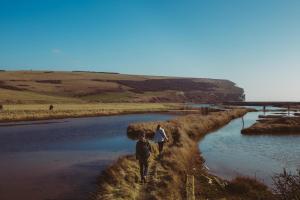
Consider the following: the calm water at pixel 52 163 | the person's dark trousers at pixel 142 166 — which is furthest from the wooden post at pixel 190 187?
the calm water at pixel 52 163

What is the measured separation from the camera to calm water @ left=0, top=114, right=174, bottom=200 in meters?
16.9

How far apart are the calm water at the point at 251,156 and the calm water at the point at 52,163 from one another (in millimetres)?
6328

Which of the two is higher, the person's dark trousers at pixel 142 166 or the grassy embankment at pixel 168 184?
the person's dark trousers at pixel 142 166

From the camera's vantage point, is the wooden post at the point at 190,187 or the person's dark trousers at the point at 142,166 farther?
the person's dark trousers at the point at 142,166

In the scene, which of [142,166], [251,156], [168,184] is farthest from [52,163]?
[251,156]

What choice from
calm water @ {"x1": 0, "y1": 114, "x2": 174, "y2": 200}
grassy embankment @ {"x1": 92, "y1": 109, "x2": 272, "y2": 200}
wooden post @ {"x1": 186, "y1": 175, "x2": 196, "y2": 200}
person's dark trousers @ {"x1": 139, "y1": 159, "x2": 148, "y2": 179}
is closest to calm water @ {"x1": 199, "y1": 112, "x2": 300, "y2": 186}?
grassy embankment @ {"x1": 92, "y1": 109, "x2": 272, "y2": 200}

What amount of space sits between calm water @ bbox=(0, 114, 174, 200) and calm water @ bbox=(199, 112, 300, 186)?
20.8 ft

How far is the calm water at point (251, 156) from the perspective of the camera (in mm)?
22639

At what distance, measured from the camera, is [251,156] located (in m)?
28.6

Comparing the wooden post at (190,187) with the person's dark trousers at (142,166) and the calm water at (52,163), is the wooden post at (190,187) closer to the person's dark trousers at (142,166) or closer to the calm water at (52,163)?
→ the person's dark trousers at (142,166)

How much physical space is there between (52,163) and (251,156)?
44.6ft

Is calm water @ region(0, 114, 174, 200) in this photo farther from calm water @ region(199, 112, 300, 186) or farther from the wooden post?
calm water @ region(199, 112, 300, 186)

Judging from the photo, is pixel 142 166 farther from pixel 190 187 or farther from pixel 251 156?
pixel 251 156

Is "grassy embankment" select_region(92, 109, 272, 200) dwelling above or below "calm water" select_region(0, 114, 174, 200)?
above
